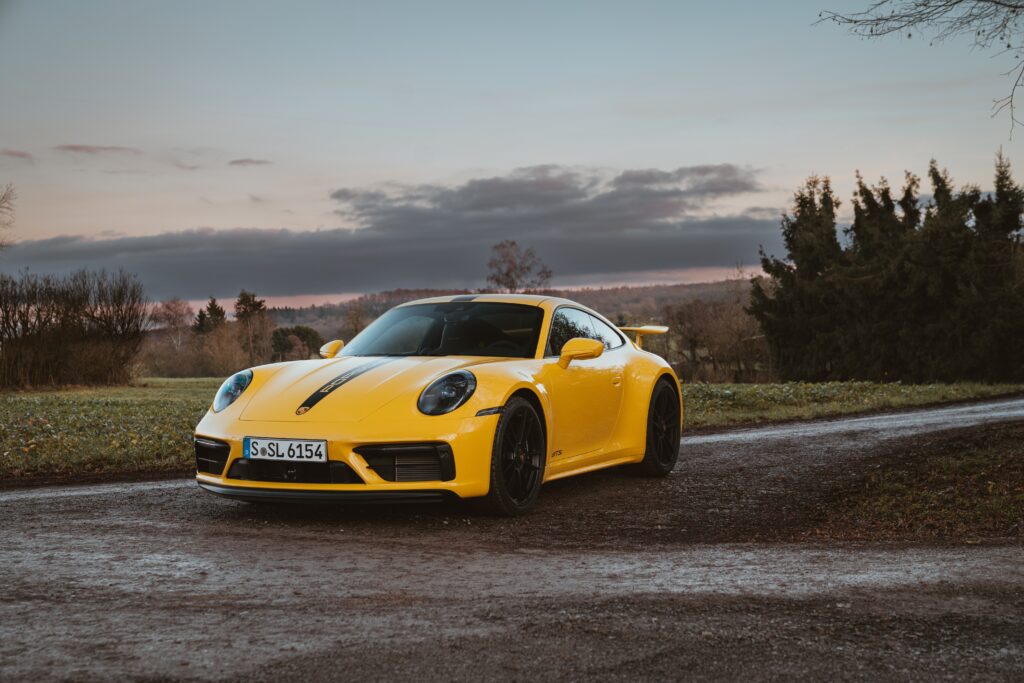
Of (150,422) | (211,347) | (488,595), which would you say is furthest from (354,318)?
(488,595)

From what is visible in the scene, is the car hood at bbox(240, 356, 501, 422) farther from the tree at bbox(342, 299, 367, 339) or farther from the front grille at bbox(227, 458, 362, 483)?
the tree at bbox(342, 299, 367, 339)

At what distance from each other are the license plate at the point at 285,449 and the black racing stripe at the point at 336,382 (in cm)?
27

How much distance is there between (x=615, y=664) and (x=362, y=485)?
2.86m

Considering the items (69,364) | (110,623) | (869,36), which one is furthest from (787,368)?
(110,623)

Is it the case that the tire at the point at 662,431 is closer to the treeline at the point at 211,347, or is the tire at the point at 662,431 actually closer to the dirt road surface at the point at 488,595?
the dirt road surface at the point at 488,595

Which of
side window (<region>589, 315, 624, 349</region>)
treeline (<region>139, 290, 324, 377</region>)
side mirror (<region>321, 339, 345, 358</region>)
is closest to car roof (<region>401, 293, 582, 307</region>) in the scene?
side window (<region>589, 315, 624, 349</region>)

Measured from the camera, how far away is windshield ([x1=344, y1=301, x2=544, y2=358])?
7664 mm

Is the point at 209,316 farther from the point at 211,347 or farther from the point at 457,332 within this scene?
the point at 457,332

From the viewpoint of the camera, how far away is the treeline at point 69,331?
113 ft

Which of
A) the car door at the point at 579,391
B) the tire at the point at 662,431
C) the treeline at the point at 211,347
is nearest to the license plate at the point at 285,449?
the car door at the point at 579,391

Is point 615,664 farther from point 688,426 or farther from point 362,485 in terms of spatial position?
point 688,426

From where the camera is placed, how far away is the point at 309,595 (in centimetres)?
466

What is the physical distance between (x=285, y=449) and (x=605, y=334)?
3312 mm

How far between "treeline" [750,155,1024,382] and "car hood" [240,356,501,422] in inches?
1132
